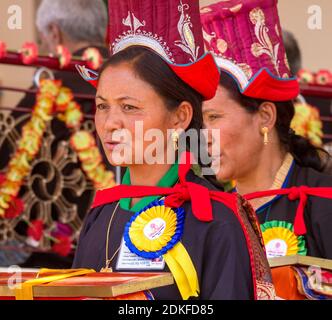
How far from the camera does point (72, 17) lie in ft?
17.2

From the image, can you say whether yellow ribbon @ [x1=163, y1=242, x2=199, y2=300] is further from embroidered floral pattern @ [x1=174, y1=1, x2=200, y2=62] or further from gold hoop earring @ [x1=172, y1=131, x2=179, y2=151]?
embroidered floral pattern @ [x1=174, y1=1, x2=200, y2=62]

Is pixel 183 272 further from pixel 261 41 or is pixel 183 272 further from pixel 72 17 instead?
pixel 72 17

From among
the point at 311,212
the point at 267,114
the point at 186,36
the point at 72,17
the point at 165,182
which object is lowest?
the point at 311,212

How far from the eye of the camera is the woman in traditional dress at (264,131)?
327cm

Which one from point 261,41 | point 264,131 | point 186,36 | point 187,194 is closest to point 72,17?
point 261,41

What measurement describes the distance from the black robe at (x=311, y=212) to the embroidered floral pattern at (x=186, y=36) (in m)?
0.86

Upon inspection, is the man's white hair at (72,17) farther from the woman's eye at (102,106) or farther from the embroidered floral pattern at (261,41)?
the woman's eye at (102,106)

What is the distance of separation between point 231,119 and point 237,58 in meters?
0.21

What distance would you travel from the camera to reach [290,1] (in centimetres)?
543

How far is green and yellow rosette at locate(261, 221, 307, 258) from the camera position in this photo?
3.24m

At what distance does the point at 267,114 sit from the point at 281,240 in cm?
42

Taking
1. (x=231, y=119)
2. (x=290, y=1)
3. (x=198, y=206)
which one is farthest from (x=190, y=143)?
(x=290, y=1)

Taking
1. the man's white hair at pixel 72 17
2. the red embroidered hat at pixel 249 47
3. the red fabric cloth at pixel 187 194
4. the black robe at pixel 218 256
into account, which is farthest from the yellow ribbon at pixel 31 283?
the man's white hair at pixel 72 17
